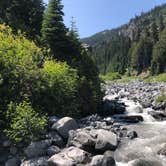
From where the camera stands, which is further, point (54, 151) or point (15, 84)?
point (15, 84)

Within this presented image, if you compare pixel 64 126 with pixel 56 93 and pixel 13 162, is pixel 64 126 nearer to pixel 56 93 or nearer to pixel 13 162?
pixel 13 162

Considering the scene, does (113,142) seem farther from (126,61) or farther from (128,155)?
(126,61)

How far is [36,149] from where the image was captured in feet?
80.9

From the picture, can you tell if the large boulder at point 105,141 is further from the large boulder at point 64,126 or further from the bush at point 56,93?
the bush at point 56,93

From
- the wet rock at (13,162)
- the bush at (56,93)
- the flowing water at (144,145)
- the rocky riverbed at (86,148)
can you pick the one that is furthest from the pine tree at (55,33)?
the wet rock at (13,162)

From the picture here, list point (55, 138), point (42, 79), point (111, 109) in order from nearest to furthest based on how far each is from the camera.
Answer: point (55, 138), point (42, 79), point (111, 109)

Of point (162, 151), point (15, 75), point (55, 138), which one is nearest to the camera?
point (162, 151)

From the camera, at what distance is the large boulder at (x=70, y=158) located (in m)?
22.5

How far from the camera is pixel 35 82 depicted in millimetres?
32625

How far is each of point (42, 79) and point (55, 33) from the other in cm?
1465

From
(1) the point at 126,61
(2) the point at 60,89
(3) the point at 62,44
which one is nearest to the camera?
(2) the point at 60,89

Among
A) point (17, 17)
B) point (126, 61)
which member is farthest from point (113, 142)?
point (126, 61)

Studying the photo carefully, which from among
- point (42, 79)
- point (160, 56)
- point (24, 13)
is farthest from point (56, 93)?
point (160, 56)

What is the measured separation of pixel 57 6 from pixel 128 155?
90.7 ft
